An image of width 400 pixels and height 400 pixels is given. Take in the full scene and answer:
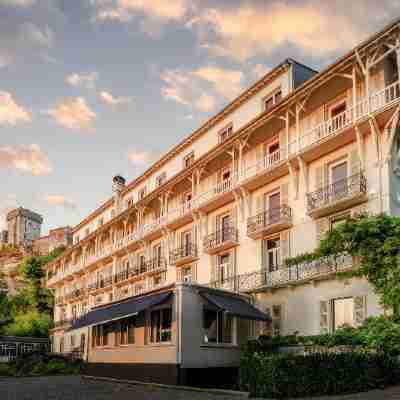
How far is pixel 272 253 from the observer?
27.3 meters

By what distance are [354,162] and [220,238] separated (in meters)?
9.84

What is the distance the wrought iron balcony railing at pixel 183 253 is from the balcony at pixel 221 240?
1294 millimetres

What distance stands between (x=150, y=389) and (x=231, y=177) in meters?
13.2

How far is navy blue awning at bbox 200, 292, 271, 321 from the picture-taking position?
22250 mm

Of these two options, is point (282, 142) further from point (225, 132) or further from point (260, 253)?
point (225, 132)

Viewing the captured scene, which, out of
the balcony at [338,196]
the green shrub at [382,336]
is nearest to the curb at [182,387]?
the green shrub at [382,336]

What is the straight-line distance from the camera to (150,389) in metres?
20.0

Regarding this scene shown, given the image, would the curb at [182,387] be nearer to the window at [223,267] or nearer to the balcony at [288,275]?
the balcony at [288,275]

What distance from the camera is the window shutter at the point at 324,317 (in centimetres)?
2281

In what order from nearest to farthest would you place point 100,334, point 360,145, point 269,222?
point 360,145
point 269,222
point 100,334

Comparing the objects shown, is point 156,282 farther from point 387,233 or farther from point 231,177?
point 387,233

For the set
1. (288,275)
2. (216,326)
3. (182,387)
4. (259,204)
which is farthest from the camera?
(259,204)

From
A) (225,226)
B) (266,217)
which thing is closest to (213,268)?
(225,226)

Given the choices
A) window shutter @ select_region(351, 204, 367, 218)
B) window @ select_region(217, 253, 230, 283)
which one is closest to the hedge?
window shutter @ select_region(351, 204, 367, 218)
